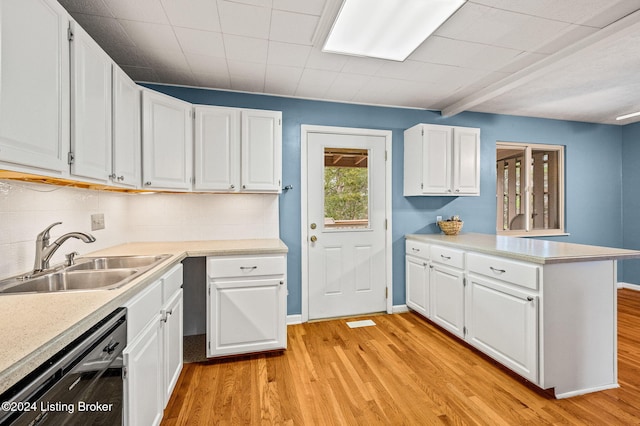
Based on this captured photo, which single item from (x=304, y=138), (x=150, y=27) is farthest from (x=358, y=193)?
(x=150, y=27)

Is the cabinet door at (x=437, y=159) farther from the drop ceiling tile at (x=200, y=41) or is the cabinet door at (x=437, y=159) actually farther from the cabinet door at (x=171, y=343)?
the cabinet door at (x=171, y=343)

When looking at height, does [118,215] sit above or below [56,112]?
below

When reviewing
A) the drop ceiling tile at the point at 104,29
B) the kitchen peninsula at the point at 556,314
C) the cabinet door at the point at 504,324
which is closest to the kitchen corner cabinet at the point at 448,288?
the cabinet door at the point at 504,324

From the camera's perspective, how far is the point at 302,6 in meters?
1.76

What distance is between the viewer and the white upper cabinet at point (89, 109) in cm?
139

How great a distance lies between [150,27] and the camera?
196 centimetres

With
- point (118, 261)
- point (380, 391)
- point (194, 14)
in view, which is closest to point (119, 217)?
point (118, 261)

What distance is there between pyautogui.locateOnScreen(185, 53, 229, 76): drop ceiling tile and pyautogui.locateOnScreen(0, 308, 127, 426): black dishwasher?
1986 mm

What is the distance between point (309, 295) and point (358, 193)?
125cm

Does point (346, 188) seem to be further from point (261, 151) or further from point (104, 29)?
point (104, 29)

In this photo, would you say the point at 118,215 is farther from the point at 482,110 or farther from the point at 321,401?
the point at 482,110

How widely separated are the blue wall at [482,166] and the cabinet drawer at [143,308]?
1.63 metres

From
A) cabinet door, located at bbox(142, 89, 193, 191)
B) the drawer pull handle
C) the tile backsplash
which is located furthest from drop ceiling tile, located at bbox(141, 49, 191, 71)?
the drawer pull handle

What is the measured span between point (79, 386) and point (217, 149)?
6.60 feet
